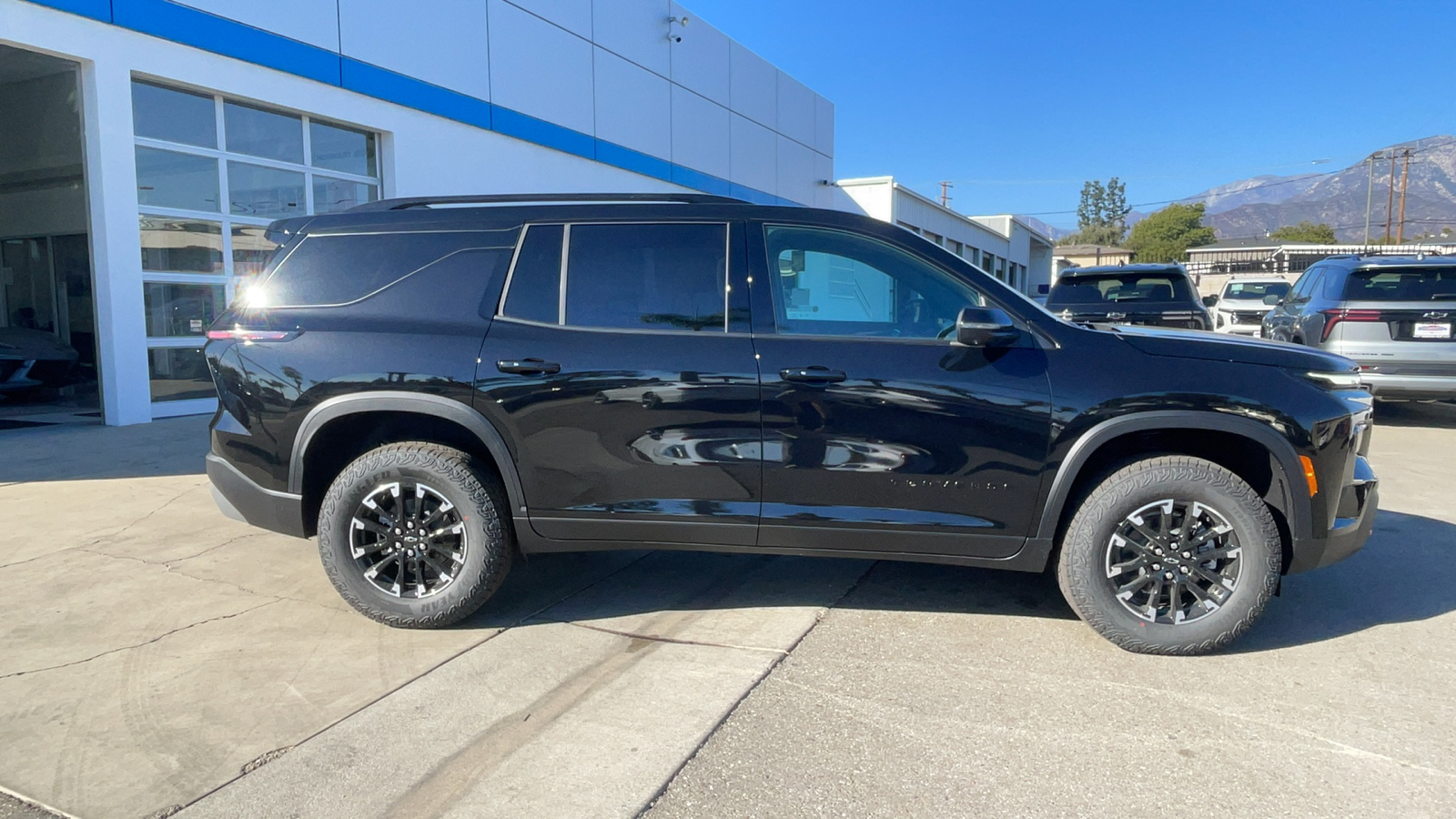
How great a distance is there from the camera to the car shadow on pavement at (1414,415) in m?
9.70

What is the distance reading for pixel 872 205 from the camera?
27.8 m

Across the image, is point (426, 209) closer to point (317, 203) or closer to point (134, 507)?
point (134, 507)

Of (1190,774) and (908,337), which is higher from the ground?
(908,337)

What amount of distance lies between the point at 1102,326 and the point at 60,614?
492 cm

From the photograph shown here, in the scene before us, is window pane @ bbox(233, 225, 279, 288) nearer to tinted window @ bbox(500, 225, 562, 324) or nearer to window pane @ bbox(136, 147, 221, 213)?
window pane @ bbox(136, 147, 221, 213)

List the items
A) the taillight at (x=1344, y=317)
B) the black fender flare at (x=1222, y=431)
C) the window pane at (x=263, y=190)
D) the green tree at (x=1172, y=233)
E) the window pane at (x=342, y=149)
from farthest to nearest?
the green tree at (x=1172, y=233)
the window pane at (x=342, y=149)
the window pane at (x=263, y=190)
the taillight at (x=1344, y=317)
the black fender flare at (x=1222, y=431)

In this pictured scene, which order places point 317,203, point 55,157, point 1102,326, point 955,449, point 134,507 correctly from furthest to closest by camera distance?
point 55,157, point 317,203, point 134,507, point 1102,326, point 955,449

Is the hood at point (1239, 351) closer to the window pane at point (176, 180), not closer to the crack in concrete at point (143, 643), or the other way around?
the crack in concrete at point (143, 643)

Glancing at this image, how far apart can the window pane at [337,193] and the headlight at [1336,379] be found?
1101 cm

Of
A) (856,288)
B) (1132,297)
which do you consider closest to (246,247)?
(856,288)

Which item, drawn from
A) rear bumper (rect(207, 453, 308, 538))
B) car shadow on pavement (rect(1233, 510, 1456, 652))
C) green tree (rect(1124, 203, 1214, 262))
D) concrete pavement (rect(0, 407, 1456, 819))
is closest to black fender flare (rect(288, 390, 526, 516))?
rear bumper (rect(207, 453, 308, 538))

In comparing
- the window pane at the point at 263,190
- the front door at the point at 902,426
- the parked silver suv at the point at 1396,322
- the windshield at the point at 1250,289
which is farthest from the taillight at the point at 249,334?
the windshield at the point at 1250,289

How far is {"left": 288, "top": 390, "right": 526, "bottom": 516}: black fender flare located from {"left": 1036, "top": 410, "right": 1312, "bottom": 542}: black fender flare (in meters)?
2.27

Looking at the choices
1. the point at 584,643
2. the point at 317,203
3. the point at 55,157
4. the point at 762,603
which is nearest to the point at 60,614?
the point at 584,643
